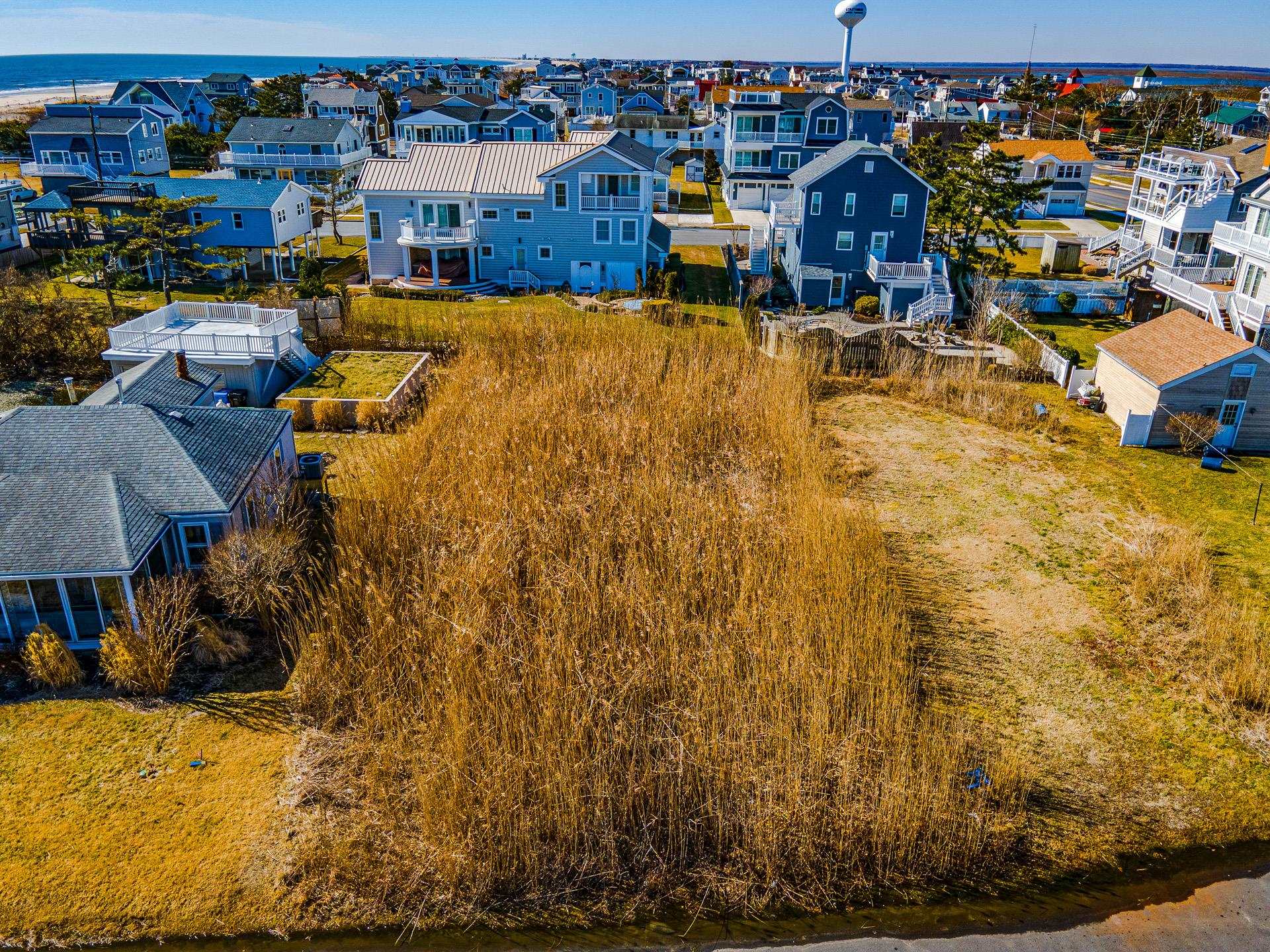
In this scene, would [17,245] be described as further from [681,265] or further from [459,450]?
[459,450]

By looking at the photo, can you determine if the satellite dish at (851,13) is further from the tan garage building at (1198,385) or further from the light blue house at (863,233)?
the tan garage building at (1198,385)

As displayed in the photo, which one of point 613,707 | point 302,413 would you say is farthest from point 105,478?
point 613,707

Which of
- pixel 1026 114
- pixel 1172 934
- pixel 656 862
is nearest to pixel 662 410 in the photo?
pixel 656 862

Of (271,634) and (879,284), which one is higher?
(879,284)

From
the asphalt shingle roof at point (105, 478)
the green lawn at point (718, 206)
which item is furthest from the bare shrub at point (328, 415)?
the green lawn at point (718, 206)

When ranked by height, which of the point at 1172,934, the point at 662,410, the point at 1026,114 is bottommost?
the point at 1172,934

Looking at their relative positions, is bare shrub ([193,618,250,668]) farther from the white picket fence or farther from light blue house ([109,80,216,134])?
light blue house ([109,80,216,134])

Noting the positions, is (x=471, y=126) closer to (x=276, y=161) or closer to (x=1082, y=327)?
(x=276, y=161)
